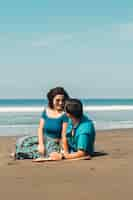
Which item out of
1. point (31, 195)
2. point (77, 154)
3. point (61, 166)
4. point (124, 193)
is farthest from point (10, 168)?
point (124, 193)

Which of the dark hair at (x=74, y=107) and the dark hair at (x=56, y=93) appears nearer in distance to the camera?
the dark hair at (x=74, y=107)

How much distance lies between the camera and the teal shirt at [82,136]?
6.46 m

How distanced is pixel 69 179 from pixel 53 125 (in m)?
1.82

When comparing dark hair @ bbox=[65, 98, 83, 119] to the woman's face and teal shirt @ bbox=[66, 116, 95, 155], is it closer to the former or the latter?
teal shirt @ bbox=[66, 116, 95, 155]

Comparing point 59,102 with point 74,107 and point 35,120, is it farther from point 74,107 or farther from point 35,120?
point 35,120

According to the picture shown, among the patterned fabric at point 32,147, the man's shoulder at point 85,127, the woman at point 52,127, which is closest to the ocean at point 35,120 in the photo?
the patterned fabric at point 32,147

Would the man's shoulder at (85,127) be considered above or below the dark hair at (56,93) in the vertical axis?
below

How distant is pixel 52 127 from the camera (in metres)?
6.83

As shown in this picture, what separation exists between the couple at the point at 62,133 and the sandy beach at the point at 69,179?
0.85 ft

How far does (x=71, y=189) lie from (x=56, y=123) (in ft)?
7.27

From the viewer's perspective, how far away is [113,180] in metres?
4.98

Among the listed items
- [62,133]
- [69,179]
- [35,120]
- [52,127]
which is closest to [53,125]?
[52,127]

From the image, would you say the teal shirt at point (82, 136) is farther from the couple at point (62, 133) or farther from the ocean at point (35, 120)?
the ocean at point (35, 120)

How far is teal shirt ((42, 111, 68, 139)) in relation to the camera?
6766mm
